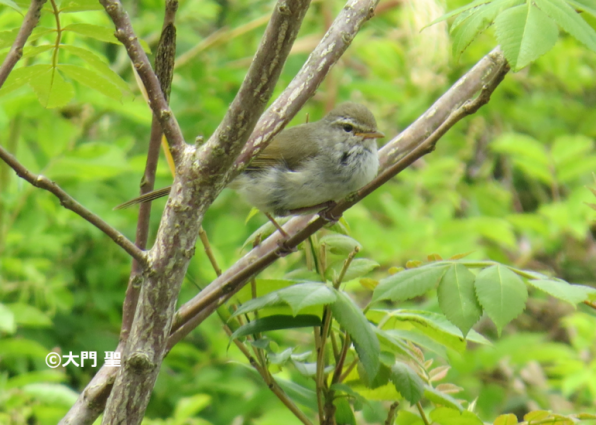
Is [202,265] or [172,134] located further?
[202,265]

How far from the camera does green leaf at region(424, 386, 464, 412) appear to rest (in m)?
1.48

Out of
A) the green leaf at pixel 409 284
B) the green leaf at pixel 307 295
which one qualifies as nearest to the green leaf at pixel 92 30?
the green leaf at pixel 307 295

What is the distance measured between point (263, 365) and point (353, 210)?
3.73 meters

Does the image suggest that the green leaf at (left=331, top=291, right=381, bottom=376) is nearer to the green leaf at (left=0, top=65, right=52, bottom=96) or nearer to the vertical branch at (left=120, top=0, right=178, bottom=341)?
the vertical branch at (left=120, top=0, right=178, bottom=341)

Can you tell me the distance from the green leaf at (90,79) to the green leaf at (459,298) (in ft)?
3.05

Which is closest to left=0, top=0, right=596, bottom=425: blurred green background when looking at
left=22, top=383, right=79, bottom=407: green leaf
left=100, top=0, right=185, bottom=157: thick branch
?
left=22, top=383, right=79, bottom=407: green leaf

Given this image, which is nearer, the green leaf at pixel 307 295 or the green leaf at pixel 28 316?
the green leaf at pixel 307 295

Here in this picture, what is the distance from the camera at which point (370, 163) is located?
3221mm

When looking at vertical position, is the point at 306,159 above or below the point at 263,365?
above

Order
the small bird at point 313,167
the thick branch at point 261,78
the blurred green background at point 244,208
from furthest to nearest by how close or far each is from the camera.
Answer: the blurred green background at point 244,208 < the small bird at point 313,167 < the thick branch at point 261,78

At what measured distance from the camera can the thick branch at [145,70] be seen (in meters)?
1.32

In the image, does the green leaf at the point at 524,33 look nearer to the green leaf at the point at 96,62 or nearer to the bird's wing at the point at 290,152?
the green leaf at the point at 96,62

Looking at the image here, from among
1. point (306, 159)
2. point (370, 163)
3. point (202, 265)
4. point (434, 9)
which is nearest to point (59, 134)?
point (202, 265)

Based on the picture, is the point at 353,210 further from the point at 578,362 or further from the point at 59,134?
the point at 59,134
